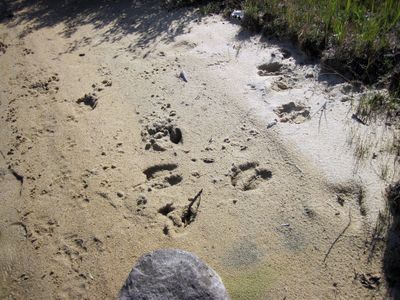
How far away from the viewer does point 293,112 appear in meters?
3.56

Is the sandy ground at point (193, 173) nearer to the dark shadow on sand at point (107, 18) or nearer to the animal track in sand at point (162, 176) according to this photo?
the animal track in sand at point (162, 176)

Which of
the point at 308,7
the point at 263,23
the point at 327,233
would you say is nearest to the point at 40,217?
the point at 327,233

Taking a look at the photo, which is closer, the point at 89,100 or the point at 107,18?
the point at 89,100

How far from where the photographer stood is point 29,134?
3924mm

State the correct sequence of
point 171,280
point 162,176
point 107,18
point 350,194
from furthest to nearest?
point 107,18
point 162,176
point 350,194
point 171,280

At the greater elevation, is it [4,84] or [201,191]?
[4,84]

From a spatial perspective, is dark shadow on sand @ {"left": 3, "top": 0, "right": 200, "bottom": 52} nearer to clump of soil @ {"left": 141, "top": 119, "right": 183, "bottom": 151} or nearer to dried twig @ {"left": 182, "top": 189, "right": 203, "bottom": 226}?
clump of soil @ {"left": 141, "top": 119, "right": 183, "bottom": 151}

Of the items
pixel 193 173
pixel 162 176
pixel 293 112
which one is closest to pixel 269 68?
pixel 293 112

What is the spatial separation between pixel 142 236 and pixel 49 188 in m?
1.07

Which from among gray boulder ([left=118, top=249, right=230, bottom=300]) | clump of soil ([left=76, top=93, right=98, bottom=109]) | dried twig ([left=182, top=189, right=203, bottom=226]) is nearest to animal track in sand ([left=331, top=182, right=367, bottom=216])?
dried twig ([left=182, top=189, right=203, bottom=226])

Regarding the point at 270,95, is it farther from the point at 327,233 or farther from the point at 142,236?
the point at 142,236

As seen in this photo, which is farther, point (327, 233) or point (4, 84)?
point (4, 84)

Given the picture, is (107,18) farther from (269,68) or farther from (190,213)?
(190,213)

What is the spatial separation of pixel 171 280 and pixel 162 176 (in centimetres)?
128
